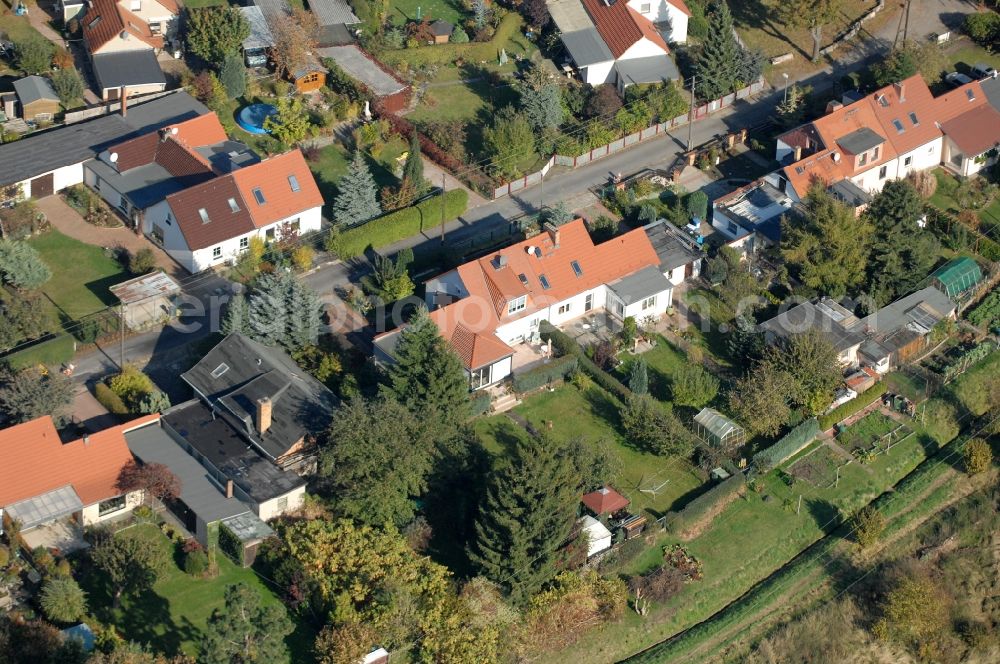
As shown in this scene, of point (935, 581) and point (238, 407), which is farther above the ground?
point (238, 407)

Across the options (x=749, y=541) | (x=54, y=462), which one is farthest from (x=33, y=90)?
(x=749, y=541)

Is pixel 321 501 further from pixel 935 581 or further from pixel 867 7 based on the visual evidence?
pixel 867 7

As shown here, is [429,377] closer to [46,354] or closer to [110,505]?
[110,505]

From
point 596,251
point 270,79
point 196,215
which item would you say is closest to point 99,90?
point 270,79

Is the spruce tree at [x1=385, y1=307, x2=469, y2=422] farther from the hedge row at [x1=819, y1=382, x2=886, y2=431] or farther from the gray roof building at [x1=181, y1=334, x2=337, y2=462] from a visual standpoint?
the hedge row at [x1=819, y1=382, x2=886, y2=431]

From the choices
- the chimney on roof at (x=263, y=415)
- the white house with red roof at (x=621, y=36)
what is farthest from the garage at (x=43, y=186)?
the white house with red roof at (x=621, y=36)

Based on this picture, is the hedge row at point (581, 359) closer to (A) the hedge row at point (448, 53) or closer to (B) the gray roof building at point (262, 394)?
(B) the gray roof building at point (262, 394)
